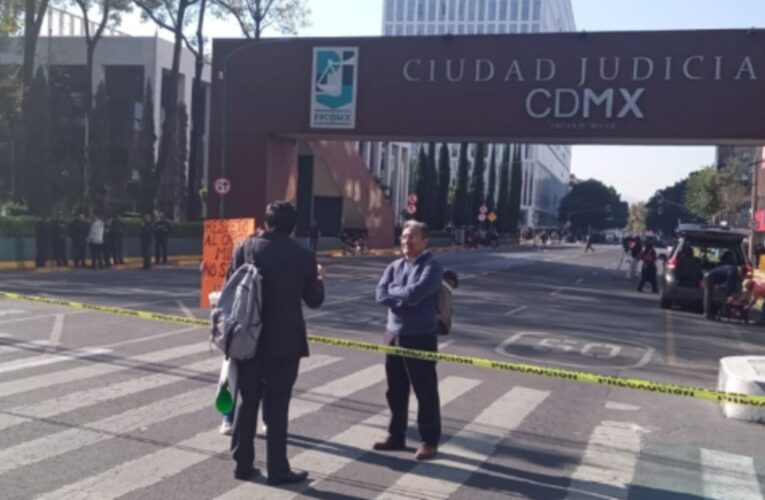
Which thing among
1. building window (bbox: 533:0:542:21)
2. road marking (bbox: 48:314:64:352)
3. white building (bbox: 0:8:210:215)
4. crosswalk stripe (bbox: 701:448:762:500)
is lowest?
crosswalk stripe (bbox: 701:448:762:500)

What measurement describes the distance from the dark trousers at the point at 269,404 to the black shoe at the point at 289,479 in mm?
21

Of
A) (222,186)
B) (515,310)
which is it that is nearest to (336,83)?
(222,186)

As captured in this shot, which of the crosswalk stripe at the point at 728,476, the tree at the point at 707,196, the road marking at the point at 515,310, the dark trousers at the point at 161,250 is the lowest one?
the road marking at the point at 515,310

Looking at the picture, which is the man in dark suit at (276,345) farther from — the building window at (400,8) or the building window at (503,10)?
the building window at (400,8)

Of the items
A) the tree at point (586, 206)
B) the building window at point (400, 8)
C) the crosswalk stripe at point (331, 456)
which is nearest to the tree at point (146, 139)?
the crosswalk stripe at point (331, 456)

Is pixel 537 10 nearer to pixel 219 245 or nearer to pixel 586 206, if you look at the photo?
pixel 586 206

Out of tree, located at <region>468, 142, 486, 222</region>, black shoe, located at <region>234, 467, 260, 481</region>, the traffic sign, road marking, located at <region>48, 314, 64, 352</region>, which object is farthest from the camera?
tree, located at <region>468, 142, 486, 222</region>

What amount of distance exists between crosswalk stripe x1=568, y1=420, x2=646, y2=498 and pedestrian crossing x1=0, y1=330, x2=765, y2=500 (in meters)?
0.02

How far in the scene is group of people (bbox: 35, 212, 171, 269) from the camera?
2725cm

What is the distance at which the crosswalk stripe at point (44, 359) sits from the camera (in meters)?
10.1

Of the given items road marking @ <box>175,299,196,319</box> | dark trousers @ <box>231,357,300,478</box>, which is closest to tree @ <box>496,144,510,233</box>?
road marking @ <box>175,299,196,319</box>

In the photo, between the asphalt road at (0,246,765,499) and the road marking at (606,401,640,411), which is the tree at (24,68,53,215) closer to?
the asphalt road at (0,246,765,499)

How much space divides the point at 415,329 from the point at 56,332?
7.49 m

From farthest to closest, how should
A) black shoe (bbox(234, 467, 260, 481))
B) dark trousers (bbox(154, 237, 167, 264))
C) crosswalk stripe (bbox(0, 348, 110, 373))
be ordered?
dark trousers (bbox(154, 237, 167, 264)), crosswalk stripe (bbox(0, 348, 110, 373)), black shoe (bbox(234, 467, 260, 481))
